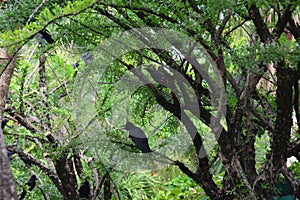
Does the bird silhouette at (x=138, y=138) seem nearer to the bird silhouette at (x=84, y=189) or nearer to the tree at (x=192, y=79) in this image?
the tree at (x=192, y=79)

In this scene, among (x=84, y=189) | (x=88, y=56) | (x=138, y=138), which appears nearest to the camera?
(x=138, y=138)

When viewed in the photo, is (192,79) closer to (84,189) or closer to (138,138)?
(138,138)

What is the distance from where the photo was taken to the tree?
5.76 ft

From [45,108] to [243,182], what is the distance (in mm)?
1286

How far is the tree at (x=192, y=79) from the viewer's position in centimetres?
176

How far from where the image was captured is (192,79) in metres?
2.35

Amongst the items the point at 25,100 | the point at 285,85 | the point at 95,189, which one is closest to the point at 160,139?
the point at 95,189

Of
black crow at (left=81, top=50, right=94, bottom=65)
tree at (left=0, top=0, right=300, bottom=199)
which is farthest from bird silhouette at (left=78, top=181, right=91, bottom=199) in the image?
black crow at (left=81, top=50, right=94, bottom=65)

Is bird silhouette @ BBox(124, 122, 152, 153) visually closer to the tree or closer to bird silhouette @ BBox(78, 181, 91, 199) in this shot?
the tree

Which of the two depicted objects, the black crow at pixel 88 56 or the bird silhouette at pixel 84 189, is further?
the bird silhouette at pixel 84 189

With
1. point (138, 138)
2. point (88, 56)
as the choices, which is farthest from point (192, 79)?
point (88, 56)

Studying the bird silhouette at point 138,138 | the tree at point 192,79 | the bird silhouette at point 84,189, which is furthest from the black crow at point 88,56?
the bird silhouette at point 84,189

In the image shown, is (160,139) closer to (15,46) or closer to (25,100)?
(25,100)

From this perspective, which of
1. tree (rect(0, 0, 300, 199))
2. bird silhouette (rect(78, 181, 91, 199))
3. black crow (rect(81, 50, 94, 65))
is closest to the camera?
tree (rect(0, 0, 300, 199))
